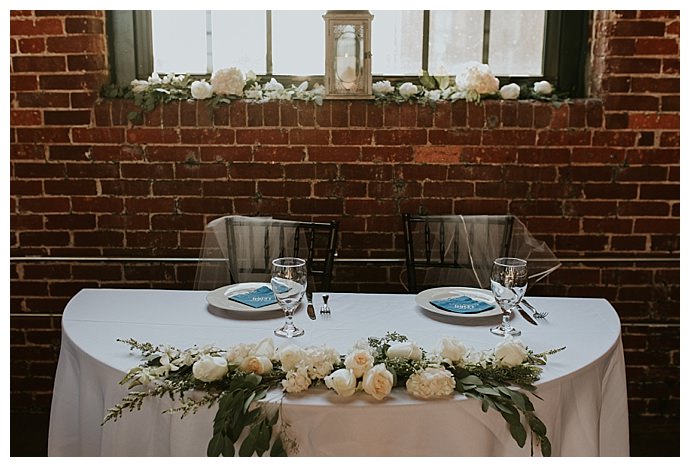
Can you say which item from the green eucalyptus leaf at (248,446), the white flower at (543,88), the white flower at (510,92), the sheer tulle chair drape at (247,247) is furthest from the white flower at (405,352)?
the white flower at (543,88)

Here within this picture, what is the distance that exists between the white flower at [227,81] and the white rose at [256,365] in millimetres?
1563

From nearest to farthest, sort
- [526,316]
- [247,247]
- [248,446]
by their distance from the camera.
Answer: [248,446] < [526,316] < [247,247]

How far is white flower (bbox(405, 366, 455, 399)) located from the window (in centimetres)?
182

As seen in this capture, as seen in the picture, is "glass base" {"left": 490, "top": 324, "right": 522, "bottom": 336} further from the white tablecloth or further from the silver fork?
the silver fork

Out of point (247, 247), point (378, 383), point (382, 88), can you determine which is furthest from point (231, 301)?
point (382, 88)

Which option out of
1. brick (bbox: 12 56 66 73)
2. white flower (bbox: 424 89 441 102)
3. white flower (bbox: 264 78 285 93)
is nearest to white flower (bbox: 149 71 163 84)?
brick (bbox: 12 56 66 73)

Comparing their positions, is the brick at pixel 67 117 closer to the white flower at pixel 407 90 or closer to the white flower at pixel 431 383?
the white flower at pixel 407 90

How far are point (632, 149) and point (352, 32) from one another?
1.22m

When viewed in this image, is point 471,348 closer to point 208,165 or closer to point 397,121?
point 397,121

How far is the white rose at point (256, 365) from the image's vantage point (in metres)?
1.62

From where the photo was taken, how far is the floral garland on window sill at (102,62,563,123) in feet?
9.45

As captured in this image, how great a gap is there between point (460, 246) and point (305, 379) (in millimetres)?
1403

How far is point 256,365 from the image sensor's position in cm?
162

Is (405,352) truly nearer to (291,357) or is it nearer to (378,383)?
(378,383)
